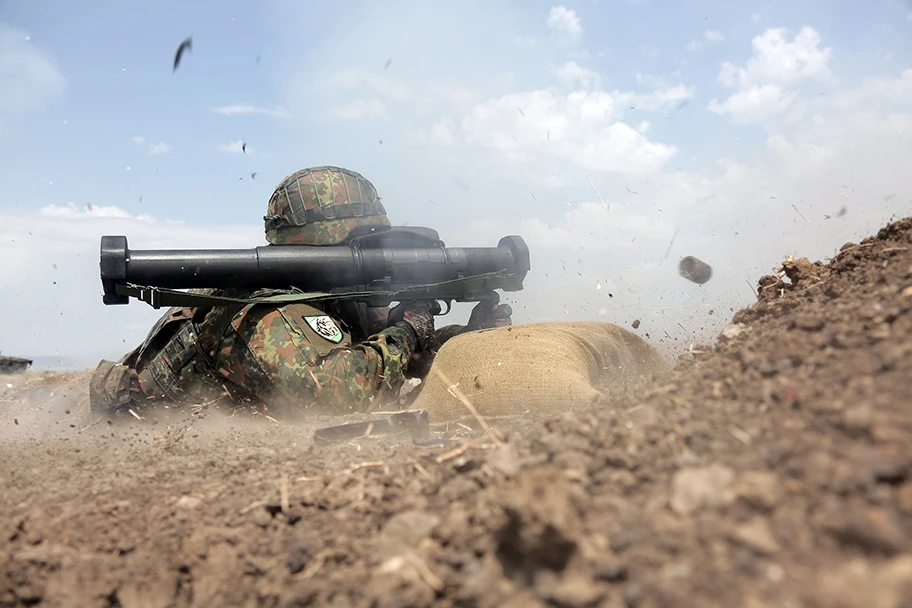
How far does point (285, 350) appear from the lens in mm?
3451

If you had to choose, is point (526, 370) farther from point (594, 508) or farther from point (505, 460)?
point (594, 508)

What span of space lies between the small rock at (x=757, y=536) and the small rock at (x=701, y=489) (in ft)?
0.18

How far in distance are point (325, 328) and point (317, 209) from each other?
2.74 feet

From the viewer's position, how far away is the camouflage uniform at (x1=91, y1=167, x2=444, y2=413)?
11.4 ft

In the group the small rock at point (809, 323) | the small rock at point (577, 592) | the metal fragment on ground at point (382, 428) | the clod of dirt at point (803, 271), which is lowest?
the metal fragment on ground at point (382, 428)

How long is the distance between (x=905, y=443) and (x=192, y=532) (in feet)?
4.62

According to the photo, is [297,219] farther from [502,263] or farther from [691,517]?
[691,517]

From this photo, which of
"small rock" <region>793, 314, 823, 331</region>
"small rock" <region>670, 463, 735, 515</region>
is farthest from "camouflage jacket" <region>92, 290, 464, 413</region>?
"small rock" <region>670, 463, 735, 515</region>

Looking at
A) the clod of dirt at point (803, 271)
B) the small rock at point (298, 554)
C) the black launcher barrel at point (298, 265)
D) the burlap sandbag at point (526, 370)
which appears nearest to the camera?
the small rock at point (298, 554)

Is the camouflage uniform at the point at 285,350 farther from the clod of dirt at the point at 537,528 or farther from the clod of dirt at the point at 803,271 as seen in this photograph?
the clod of dirt at the point at 537,528

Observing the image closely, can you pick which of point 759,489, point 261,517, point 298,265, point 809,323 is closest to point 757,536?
point 759,489

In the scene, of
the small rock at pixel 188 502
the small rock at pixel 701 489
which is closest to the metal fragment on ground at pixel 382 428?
the small rock at pixel 188 502

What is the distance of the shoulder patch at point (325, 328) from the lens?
3.59 meters

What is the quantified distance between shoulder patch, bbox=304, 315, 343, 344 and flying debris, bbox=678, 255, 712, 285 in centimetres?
193
